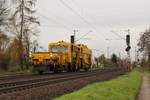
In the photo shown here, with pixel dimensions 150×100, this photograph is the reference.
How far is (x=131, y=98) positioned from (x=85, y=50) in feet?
138

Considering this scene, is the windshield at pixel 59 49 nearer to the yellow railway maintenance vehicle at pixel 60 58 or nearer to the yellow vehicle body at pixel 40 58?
the yellow railway maintenance vehicle at pixel 60 58

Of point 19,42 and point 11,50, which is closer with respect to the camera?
point 19,42

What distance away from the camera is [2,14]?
214 feet

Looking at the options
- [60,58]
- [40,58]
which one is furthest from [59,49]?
[40,58]

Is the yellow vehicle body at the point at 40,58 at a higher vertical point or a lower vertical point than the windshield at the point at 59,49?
lower

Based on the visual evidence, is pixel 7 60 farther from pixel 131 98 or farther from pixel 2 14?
pixel 131 98

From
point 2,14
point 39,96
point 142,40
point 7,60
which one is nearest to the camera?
point 39,96

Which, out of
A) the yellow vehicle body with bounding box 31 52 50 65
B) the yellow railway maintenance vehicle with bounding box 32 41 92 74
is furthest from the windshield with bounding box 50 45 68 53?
the yellow vehicle body with bounding box 31 52 50 65

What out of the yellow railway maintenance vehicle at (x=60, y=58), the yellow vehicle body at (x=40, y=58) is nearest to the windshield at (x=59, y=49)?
the yellow railway maintenance vehicle at (x=60, y=58)

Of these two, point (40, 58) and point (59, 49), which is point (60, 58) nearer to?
point (59, 49)

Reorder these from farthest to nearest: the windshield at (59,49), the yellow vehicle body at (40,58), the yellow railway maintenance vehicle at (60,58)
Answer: the windshield at (59,49) → the yellow railway maintenance vehicle at (60,58) → the yellow vehicle body at (40,58)

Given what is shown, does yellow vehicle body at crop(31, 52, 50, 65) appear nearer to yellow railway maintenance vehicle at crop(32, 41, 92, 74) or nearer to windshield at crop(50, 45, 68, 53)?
yellow railway maintenance vehicle at crop(32, 41, 92, 74)

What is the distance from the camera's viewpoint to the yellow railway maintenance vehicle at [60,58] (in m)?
44.8

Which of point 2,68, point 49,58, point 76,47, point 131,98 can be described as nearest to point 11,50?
point 2,68
